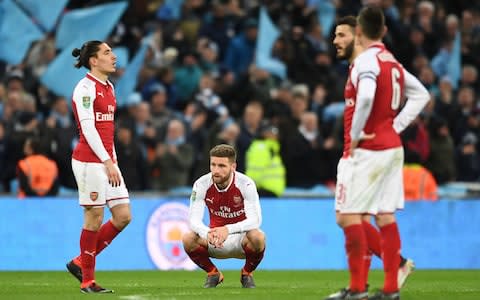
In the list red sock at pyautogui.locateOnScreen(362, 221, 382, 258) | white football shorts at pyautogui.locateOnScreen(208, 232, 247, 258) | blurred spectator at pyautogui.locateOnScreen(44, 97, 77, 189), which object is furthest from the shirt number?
blurred spectator at pyautogui.locateOnScreen(44, 97, 77, 189)

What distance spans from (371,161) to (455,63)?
13.4 meters

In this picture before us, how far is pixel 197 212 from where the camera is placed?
1192cm

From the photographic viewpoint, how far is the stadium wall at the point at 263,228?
55.3ft

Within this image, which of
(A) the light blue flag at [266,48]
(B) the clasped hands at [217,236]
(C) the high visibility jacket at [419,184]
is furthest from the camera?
(A) the light blue flag at [266,48]

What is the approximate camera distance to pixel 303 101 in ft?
64.3

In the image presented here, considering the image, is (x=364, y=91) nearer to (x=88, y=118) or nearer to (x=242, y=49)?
(x=88, y=118)

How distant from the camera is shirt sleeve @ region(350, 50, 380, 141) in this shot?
30.0 ft

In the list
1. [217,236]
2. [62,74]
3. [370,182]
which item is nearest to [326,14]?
[62,74]

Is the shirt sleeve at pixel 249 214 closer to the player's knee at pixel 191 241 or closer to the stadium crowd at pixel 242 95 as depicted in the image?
the player's knee at pixel 191 241

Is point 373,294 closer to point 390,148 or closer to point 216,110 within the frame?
point 390,148

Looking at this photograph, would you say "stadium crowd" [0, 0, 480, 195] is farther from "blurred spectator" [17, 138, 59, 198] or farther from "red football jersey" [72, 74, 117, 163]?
"red football jersey" [72, 74, 117, 163]

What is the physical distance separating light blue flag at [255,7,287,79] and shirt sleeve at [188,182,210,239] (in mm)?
9073

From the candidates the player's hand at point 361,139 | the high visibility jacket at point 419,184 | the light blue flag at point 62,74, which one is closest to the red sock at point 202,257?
the player's hand at point 361,139

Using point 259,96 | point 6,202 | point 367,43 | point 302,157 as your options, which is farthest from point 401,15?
point 367,43
